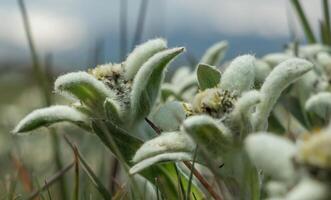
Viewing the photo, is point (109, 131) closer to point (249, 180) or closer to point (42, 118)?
point (42, 118)

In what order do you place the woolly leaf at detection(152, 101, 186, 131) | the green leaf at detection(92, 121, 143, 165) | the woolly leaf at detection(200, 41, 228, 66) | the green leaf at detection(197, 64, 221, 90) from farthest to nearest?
1. the woolly leaf at detection(200, 41, 228, 66)
2. the woolly leaf at detection(152, 101, 186, 131)
3. the green leaf at detection(197, 64, 221, 90)
4. the green leaf at detection(92, 121, 143, 165)

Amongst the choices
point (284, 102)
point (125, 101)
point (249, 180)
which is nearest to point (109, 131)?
point (125, 101)

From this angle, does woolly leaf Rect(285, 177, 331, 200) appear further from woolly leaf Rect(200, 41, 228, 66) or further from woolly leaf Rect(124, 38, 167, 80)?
woolly leaf Rect(200, 41, 228, 66)

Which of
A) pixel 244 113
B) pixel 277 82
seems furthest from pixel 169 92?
pixel 244 113

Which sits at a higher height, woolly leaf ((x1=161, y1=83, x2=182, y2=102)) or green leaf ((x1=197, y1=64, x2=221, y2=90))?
green leaf ((x1=197, y1=64, x2=221, y2=90))

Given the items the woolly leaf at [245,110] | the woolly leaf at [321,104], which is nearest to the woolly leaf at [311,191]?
the woolly leaf at [245,110]

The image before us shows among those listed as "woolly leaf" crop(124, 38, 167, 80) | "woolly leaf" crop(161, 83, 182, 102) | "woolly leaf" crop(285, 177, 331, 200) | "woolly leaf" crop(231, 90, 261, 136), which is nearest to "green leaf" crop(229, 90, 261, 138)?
"woolly leaf" crop(231, 90, 261, 136)
